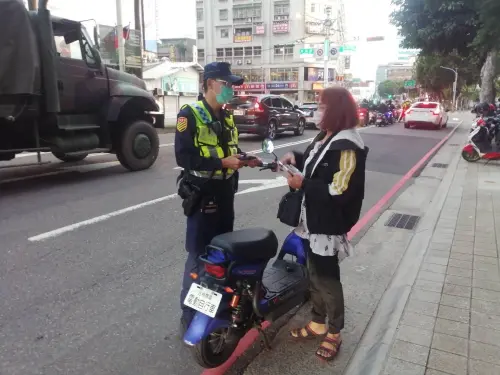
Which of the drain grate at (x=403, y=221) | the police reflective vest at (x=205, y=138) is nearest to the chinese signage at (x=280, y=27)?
the drain grate at (x=403, y=221)

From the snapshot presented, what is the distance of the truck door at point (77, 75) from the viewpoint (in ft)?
24.3

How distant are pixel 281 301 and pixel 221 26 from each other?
6761 cm

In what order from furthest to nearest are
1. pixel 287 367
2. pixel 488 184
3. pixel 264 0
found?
pixel 264 0 < pixel 488 184 < pixel 287 367

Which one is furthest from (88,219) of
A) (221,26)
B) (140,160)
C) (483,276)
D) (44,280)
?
(221,26)

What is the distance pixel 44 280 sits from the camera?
12.8 ft

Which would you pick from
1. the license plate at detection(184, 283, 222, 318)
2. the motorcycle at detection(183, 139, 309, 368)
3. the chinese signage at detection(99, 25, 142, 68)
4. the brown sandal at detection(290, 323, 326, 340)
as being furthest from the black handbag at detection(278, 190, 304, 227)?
the chinese signage at detection(99, 25, 142, 68)

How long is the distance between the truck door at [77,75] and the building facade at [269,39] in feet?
173

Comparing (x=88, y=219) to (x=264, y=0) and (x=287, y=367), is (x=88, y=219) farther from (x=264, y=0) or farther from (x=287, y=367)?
(x=264, y=0)

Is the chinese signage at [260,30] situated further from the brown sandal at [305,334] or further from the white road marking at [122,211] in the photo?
the brown sandal at [305,334]

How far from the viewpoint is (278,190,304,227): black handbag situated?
2752 mm

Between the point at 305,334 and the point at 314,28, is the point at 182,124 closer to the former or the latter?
the point at 305,334

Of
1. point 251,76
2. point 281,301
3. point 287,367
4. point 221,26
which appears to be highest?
point 221,26

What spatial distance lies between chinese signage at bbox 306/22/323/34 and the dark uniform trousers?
6298 centimetres

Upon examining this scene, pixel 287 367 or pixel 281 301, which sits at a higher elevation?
pixel 281 301
